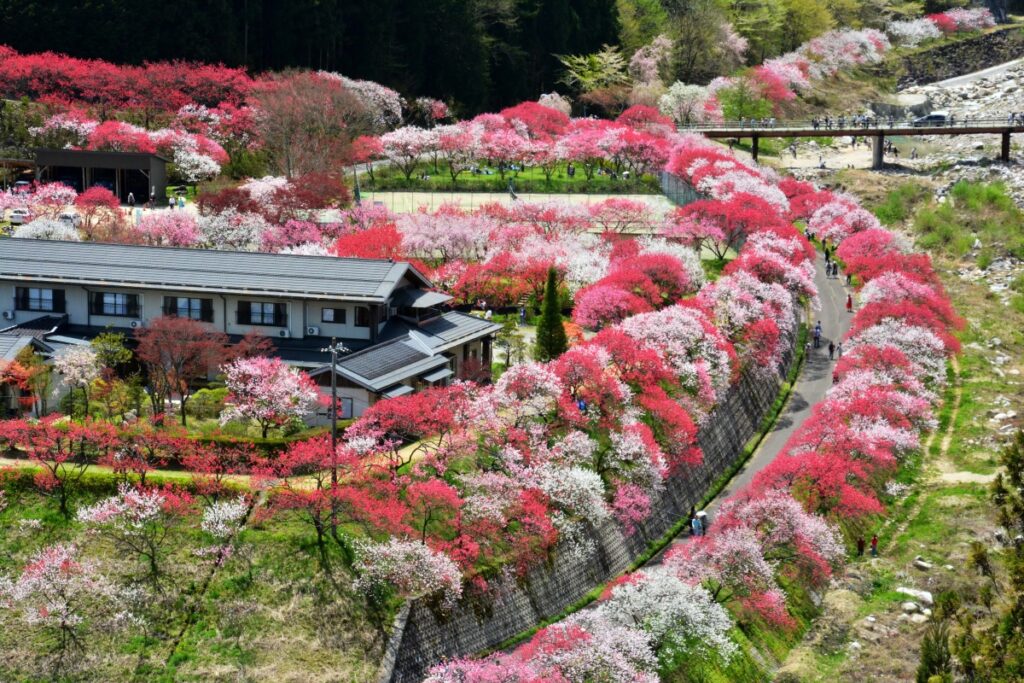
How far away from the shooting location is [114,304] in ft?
162

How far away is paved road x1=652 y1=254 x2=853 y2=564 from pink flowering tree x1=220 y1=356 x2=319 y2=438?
11294mm

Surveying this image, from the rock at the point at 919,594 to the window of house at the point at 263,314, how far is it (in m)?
20.8

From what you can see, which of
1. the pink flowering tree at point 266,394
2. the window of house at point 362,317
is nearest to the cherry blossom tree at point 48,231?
the window of house at point 362,317

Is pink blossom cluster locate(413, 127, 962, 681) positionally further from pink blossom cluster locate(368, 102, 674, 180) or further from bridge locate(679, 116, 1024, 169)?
bridge locate(679, 116, 1024, 169)

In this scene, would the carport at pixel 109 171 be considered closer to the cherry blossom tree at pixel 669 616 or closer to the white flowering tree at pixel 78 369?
the white flowering tree at pixel 78 369

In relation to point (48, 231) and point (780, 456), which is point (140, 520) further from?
point (48, 231)

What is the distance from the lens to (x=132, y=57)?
3568 inches

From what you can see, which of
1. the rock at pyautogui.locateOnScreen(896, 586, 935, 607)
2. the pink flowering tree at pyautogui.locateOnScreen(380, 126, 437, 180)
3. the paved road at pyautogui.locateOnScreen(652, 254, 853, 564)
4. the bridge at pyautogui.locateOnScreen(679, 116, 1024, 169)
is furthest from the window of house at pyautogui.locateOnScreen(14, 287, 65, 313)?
the bridge at pyautogui.locateOnScreen(679, 116, 1024, 169)

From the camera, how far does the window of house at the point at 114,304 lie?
162ft

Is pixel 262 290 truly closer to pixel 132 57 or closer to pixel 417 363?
pixel 417 363

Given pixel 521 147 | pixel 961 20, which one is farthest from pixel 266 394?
pixel 961 20

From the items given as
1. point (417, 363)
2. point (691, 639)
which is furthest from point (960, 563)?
point (417, 363)

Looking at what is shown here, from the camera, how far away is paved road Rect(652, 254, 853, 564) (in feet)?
165

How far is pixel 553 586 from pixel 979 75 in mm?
107881
